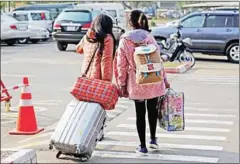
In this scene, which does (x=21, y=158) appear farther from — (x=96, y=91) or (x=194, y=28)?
(x=194, y=28)

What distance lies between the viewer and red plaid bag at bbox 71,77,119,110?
629cm

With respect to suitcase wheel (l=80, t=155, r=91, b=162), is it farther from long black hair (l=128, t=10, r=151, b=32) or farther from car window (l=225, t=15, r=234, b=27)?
car window (l=225, t=15, r=234, b=27)

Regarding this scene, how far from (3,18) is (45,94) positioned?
13.7 meters

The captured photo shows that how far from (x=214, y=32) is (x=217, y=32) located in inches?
3.9

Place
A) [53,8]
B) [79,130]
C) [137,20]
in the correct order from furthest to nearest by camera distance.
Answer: [53,8] < [137,20] < [79,130]

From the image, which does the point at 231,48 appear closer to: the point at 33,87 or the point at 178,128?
the point at 33,87

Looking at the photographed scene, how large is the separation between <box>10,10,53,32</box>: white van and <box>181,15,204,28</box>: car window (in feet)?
36.9

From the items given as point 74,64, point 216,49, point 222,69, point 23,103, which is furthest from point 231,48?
point 23,103

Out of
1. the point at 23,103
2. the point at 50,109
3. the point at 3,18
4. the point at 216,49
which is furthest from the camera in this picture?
the point at 3,18

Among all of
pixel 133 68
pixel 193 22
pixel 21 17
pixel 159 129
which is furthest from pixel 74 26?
pixel 133 68

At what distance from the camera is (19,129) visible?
7.87 meters

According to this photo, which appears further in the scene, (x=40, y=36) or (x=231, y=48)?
(x=40, y=36)

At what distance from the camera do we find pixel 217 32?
18.8 meters

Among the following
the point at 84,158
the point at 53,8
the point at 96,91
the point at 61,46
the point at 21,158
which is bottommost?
the point at 61,46
